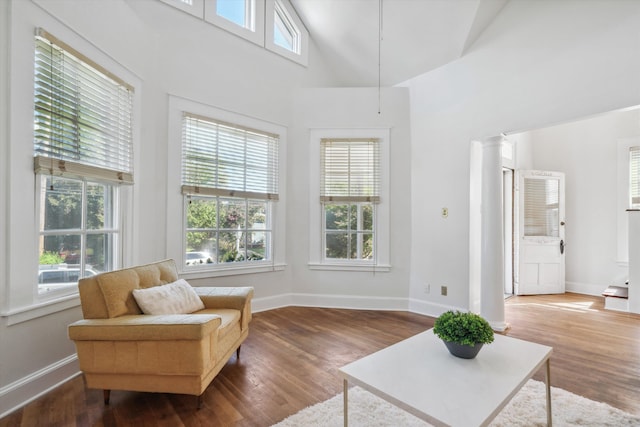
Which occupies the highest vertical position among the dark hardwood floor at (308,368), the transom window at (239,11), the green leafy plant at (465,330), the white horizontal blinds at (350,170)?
the transom window at (239,11)

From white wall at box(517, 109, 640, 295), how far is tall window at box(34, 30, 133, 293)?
6.17m

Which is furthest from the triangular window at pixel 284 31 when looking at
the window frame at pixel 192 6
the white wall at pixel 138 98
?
the window frame at pixel 192 6

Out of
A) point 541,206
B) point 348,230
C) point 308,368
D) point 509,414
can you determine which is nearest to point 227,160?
point 348,230

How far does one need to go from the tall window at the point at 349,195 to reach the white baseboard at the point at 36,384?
9.29 ft

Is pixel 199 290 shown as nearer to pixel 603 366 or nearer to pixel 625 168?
pixel 603 366

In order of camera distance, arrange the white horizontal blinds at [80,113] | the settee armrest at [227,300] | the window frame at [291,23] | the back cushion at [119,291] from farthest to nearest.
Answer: the window frame at [291,23], the settee armrest at [227,300], the white horizontal blinds at [80,113], the back cushion at [119,291]

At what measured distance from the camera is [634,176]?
4672 mm

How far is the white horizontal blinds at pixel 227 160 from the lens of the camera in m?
3.47

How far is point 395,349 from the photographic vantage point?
1.81 m

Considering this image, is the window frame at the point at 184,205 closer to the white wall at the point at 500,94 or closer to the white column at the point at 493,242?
the white wall at the point at 500,94

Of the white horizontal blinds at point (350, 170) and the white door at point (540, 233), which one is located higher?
the white horizontal blinds at point (350, 170)

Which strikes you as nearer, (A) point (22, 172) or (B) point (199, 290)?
(A) point (22, 172)

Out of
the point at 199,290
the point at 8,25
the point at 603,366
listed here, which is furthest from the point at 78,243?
the point at 603,366

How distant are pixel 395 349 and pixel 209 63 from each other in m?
3.53
